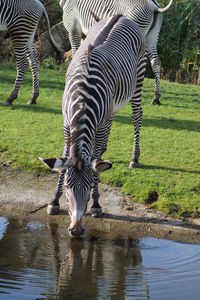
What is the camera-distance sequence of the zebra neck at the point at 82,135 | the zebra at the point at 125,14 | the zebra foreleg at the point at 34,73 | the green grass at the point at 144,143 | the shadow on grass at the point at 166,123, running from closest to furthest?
the zebra neck at the point at 82,135 → the green grass at the point at 144,143 → the shadow on grass at the point at 166,123 → the zebra foreleg at the point at 34,73 → the zebra at the point at 125,14

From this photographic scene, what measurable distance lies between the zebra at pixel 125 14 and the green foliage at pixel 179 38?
5.24 metres

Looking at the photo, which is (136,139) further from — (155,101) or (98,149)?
(155,101)

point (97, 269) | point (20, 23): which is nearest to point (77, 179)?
point (97, 269)

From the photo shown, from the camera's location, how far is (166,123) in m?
11.6

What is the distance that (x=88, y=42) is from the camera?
792 cm

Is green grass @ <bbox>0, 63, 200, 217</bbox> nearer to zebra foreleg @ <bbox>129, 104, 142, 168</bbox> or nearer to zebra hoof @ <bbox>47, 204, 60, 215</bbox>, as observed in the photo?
zebra foreleg @ <bbox>129, 104, 142, 168</bbox>

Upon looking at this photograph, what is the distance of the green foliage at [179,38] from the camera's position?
1875 cm

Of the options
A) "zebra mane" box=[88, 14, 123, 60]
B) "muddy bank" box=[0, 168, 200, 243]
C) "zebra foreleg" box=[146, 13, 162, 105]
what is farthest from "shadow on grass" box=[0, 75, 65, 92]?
"muddy bank" box=[0, 168, 200, 243]

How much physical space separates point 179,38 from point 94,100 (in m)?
13.0

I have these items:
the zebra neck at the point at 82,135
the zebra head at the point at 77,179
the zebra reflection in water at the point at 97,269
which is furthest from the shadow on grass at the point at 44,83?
the zebra head at the point at 77,179

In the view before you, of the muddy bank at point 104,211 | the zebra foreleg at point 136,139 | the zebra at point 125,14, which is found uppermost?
the zebra at point 125,14

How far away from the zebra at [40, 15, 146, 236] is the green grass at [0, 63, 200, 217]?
1.73 ft

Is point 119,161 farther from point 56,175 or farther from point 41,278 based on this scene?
point 41,278

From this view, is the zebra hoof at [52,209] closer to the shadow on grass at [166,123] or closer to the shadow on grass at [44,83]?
the shadow on grass at [166,123]
